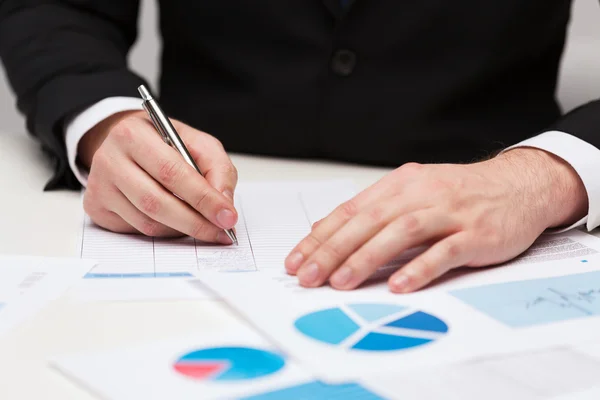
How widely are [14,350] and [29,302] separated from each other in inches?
3.3

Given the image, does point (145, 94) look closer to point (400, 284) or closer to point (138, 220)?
point (138, 220)

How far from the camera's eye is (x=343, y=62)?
1.14 m

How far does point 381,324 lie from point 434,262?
11cm

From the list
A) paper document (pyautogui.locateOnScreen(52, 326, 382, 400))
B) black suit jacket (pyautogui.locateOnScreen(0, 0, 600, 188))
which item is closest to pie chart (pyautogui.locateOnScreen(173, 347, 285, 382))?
paper document (pyautogui.locateOnScreen(52, 326, 382, 400))

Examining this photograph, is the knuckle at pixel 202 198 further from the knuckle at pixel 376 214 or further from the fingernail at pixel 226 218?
the knuckle at pixel 376 214

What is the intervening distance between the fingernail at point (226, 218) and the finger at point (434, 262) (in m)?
0.18

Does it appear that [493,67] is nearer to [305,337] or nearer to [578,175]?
[578,175]

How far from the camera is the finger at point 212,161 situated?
793 millimetres

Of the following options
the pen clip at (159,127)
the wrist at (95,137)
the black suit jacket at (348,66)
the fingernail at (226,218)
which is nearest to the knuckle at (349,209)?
the fingernail at (226,218)

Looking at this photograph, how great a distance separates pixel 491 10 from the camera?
114cm

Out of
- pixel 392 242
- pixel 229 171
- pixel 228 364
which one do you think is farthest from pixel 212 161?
pixel 228 364

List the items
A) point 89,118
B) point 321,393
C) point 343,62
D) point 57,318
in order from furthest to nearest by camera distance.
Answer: point 343,62 → point 89,118 → point 57,318 → point 321,393

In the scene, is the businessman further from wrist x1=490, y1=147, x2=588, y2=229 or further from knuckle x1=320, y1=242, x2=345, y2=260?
knuckle x1=320, y1=242, x2=345, y2=260

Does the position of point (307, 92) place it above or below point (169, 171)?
above
